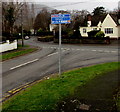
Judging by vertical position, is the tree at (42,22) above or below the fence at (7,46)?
above

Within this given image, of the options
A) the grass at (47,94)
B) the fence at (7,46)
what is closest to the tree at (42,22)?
the fence at (7,46)

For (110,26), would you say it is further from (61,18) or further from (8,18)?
(61,18)

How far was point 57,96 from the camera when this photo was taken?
786cm

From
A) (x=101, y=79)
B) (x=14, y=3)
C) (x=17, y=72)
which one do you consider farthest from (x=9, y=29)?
(x=101, y=79)

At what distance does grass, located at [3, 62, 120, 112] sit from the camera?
6856 millimetres

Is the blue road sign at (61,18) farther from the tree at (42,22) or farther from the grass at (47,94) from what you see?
the tree at (42,22)

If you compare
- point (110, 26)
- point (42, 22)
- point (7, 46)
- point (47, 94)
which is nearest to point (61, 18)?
point (47, 94)

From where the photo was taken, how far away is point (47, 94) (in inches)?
322

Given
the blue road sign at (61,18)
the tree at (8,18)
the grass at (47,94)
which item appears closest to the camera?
the grass at (47,94)

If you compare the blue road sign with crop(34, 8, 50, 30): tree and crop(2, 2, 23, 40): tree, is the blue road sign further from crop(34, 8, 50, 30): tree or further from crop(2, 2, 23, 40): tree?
crop(34, 8, 50, 30): tree

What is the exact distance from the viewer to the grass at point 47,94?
6.86 m

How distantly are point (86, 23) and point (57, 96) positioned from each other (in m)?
40.1

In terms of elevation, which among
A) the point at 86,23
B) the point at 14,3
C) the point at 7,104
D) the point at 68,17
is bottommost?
the point at 7,104

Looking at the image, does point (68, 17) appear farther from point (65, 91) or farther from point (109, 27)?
point (109, 27)
